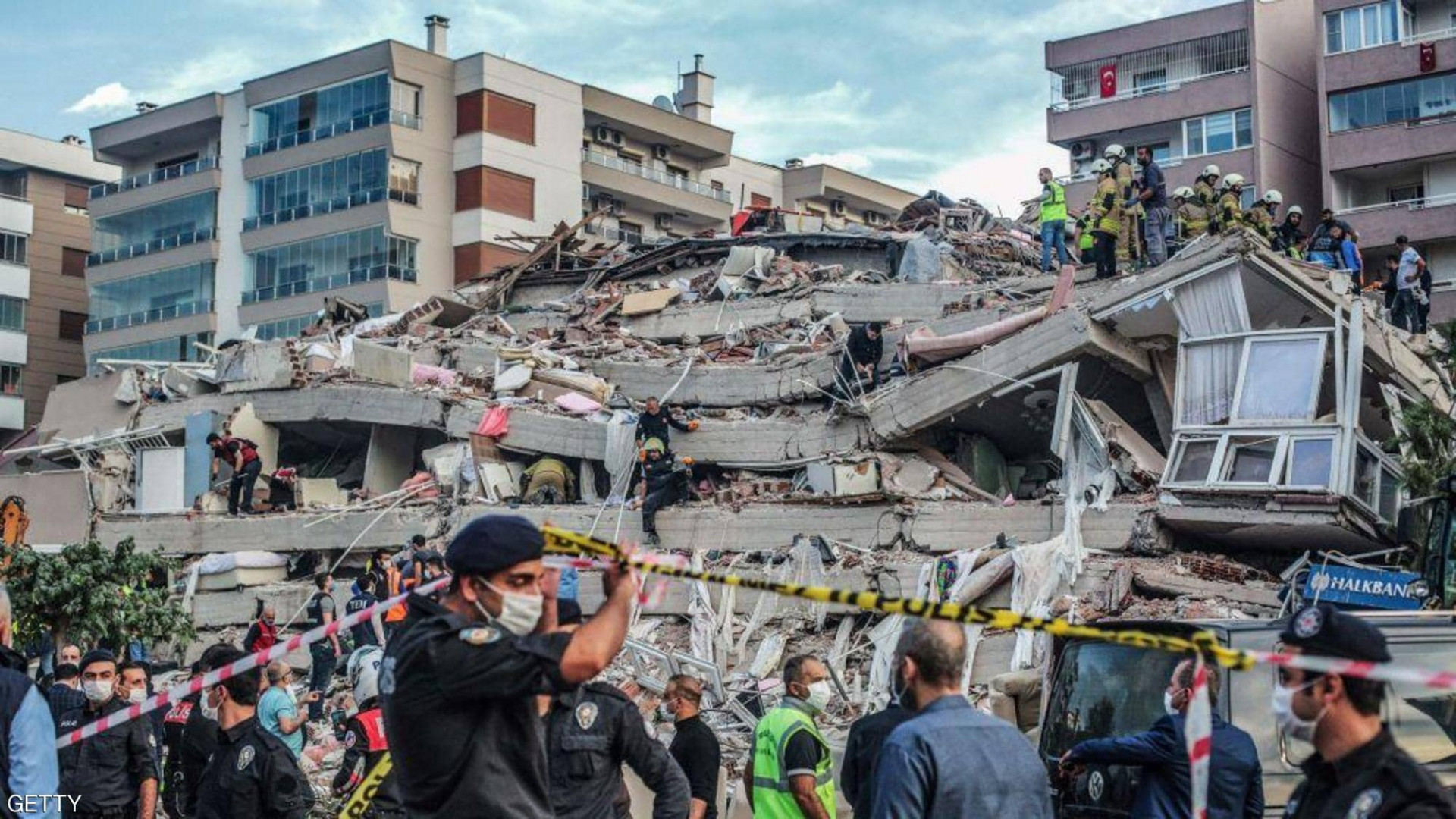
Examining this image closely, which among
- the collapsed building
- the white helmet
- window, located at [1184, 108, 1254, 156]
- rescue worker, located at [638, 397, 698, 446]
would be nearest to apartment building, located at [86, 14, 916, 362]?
window, located at [1184, 108, 1254, 156]

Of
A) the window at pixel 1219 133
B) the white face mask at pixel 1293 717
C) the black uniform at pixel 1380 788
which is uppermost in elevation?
the window at pixel 1219 133

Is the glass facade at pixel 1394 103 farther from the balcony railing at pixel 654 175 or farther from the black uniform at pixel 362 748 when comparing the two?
the black uniform at pixel 362 748

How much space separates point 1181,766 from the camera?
21.5 ft

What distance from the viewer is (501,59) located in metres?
55.4

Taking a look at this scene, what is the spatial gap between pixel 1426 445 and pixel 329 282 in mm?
41970

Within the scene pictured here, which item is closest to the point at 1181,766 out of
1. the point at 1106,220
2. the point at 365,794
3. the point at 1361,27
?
the point at 365,794

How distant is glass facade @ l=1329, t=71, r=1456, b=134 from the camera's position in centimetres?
4712

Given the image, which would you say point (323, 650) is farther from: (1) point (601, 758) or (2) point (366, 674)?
(1) point (601, 758)

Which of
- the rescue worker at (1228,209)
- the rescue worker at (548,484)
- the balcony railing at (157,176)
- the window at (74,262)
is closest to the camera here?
the rescue worker at (1228,209)

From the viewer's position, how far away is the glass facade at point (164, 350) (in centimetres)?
5878

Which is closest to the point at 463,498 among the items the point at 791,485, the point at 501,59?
the point at 791,485

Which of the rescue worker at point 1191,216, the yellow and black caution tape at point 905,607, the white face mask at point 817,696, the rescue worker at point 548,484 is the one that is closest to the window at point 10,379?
the rescue worker at point 548,484

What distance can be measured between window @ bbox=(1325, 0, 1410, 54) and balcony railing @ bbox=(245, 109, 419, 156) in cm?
2745

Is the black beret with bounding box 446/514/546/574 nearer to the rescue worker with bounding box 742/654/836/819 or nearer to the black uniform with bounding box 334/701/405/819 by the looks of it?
the rescue worker with bounding box 742/654/836/819
